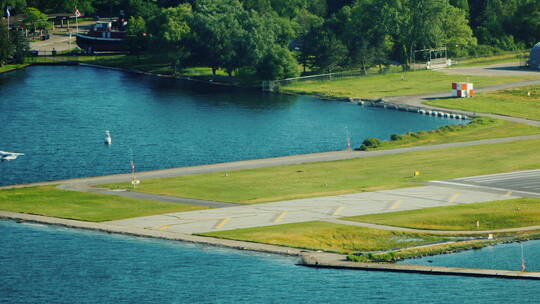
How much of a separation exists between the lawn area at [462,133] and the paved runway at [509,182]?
28.0 metres

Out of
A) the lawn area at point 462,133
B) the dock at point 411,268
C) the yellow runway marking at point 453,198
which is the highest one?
the lawn area at point 462,133

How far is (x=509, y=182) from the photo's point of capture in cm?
12556

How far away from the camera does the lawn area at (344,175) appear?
123m

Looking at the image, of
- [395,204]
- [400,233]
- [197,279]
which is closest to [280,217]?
[400,233]

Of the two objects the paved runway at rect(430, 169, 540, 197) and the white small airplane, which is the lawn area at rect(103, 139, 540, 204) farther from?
the white small airplane

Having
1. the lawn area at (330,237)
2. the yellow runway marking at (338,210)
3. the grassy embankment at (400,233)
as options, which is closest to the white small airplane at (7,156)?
the lawn area at (330,237)

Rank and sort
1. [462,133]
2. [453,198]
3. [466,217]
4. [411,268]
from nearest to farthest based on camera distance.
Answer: [411,268] → [466,217] → [453,198] → [462,133]

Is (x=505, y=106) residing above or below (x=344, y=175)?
above

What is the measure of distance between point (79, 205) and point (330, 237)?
32.7 m

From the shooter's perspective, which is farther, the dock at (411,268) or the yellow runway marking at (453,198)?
the yellow runway marking at (453,198)

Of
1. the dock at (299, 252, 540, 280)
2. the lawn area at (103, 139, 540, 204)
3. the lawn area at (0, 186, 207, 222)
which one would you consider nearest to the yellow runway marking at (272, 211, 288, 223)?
the lawn area at (103, 139, 540, 204)

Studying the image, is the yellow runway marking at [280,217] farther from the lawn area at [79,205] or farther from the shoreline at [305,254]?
the lawn area at [79,205]

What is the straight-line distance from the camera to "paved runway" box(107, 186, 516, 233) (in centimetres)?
10819

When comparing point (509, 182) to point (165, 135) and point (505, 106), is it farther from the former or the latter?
point (505, 106)
